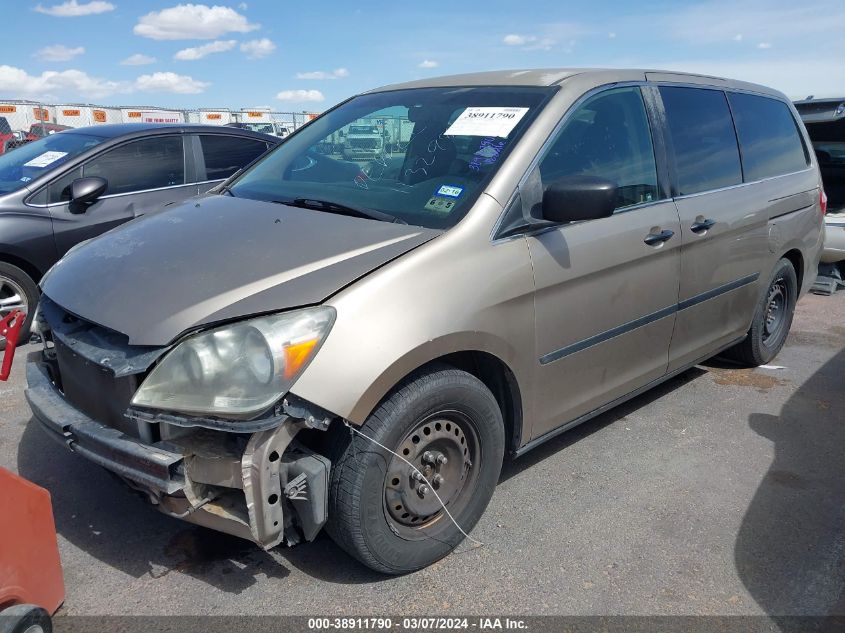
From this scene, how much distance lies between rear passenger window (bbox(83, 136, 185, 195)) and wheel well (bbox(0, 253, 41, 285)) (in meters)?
0.81

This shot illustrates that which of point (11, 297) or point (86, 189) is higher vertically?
point (86, 189)

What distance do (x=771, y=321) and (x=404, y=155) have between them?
3225mm

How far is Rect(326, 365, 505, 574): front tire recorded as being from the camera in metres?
2.36

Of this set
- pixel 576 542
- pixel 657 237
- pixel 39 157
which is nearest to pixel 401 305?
pixel 576 542

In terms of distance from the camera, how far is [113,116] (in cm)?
2658

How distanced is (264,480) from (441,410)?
0.71 metres

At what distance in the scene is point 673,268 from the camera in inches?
140

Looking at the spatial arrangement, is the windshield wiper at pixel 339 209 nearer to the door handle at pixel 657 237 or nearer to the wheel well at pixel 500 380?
the wheel well at pixel 500 380

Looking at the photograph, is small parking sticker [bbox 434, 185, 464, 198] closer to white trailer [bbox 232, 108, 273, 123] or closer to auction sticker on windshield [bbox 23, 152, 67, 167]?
auction sticker on windshield [bbox 23, 152, 67, 167]

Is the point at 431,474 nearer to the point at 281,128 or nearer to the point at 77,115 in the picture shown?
the point at 281,128

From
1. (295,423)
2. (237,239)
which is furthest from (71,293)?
(295,423)

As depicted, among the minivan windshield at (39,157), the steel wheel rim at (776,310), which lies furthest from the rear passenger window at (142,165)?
the steel wheel rim at (776,310)

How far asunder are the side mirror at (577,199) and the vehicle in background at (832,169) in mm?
4571

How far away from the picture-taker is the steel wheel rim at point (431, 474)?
8.32 feet
